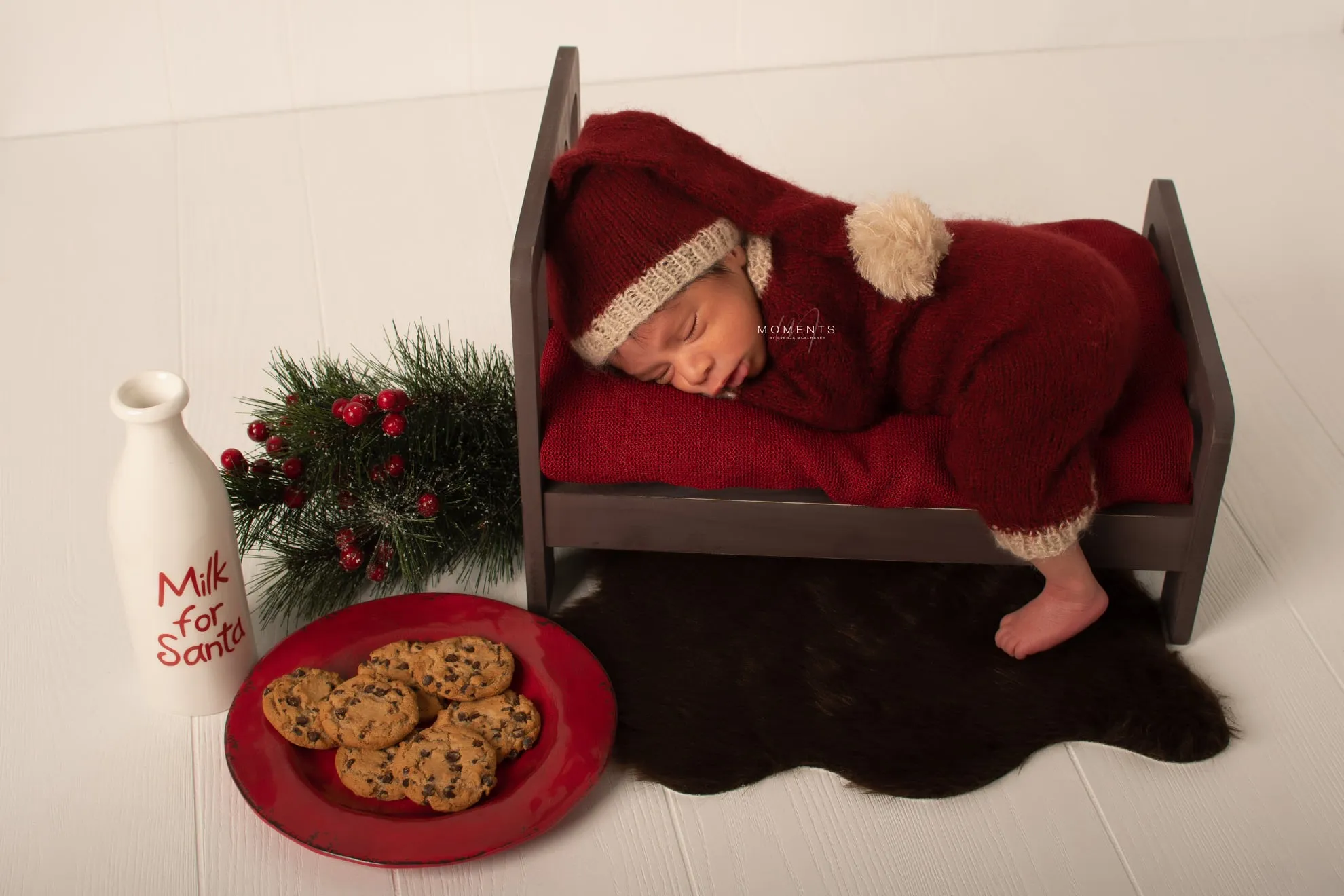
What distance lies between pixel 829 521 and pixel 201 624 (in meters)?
0.59

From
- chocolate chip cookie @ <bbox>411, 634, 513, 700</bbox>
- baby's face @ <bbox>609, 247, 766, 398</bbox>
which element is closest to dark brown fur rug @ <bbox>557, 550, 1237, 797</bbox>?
chocolate chip cookie @ <bbox>411, 634, 513, 700</bbox>

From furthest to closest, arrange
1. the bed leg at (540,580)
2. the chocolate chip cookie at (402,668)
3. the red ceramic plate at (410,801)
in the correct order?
the bed leg at (540,580), the chocolate chip cookie at (402,668), the red ceramic plate at (410,801)

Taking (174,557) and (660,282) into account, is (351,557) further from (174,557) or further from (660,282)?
(660,282)

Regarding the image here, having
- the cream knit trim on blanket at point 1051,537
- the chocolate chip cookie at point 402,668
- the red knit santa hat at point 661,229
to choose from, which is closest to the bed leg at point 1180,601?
the cream knit trim on blanket at point 1051,537

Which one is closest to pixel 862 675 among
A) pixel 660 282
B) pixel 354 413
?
pixel 660 282

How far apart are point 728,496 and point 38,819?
2.25 feet

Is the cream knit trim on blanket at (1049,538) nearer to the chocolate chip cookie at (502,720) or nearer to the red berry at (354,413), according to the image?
the chocolate chip cookie at (502,720)

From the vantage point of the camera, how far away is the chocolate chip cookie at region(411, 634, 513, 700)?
3.97 ft

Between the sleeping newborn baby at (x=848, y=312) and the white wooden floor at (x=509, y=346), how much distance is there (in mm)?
249

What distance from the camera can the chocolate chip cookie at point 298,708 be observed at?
117 cm

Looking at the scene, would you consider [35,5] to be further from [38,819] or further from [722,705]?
[722,705]

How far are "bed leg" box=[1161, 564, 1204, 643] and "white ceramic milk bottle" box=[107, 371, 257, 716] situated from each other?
2.98 feet

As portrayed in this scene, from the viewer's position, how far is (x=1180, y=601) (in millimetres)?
1314

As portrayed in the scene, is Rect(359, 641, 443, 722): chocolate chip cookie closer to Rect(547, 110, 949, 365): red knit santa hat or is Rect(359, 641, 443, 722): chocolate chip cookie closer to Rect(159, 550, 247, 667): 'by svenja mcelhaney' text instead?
Rect(159, 550, 247, 667): 'by svenja mcelhaney' text
